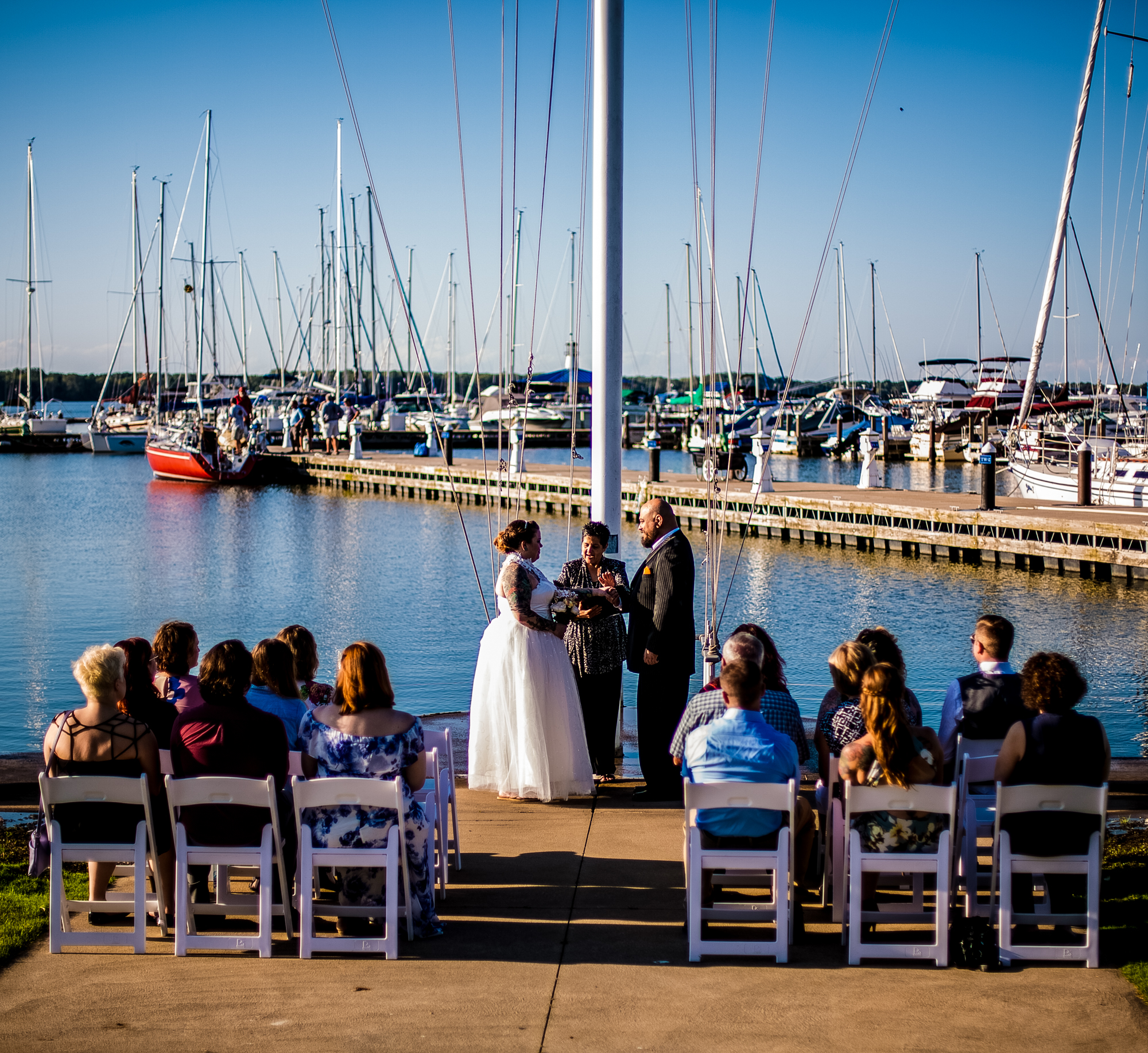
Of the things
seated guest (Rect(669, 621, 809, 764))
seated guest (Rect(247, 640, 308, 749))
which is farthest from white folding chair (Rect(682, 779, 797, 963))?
seated guest (Rect(247, 640, 308, 749))

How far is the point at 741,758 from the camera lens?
16.1ft

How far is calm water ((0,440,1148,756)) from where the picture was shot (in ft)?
52.5

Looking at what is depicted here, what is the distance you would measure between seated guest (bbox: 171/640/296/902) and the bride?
206cm

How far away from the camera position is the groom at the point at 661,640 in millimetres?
7000

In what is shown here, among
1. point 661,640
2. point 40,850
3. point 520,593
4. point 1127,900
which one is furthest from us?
point 661,640

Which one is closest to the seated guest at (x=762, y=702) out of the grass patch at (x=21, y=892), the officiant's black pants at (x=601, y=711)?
the officiant's black pants at (x=601, y=711)

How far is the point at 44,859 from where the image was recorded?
515 centimetres

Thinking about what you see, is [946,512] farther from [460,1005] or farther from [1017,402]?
[1017,402]

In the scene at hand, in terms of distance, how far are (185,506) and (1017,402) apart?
45.9m

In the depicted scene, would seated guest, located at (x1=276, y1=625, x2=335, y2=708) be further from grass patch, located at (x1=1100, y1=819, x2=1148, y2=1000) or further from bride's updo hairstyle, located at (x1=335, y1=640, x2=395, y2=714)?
grass patch, located at (x1=1100, y1=819, x2=1148, y2=1000)

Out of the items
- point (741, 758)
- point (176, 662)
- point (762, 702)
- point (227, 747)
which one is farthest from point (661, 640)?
point (227, 747)

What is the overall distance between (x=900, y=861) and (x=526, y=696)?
8.90 feet

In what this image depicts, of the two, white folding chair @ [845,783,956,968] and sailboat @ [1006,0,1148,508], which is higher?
sailboat @ [1006,0,1148,508]

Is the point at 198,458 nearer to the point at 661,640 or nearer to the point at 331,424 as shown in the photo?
the point at 331,424
